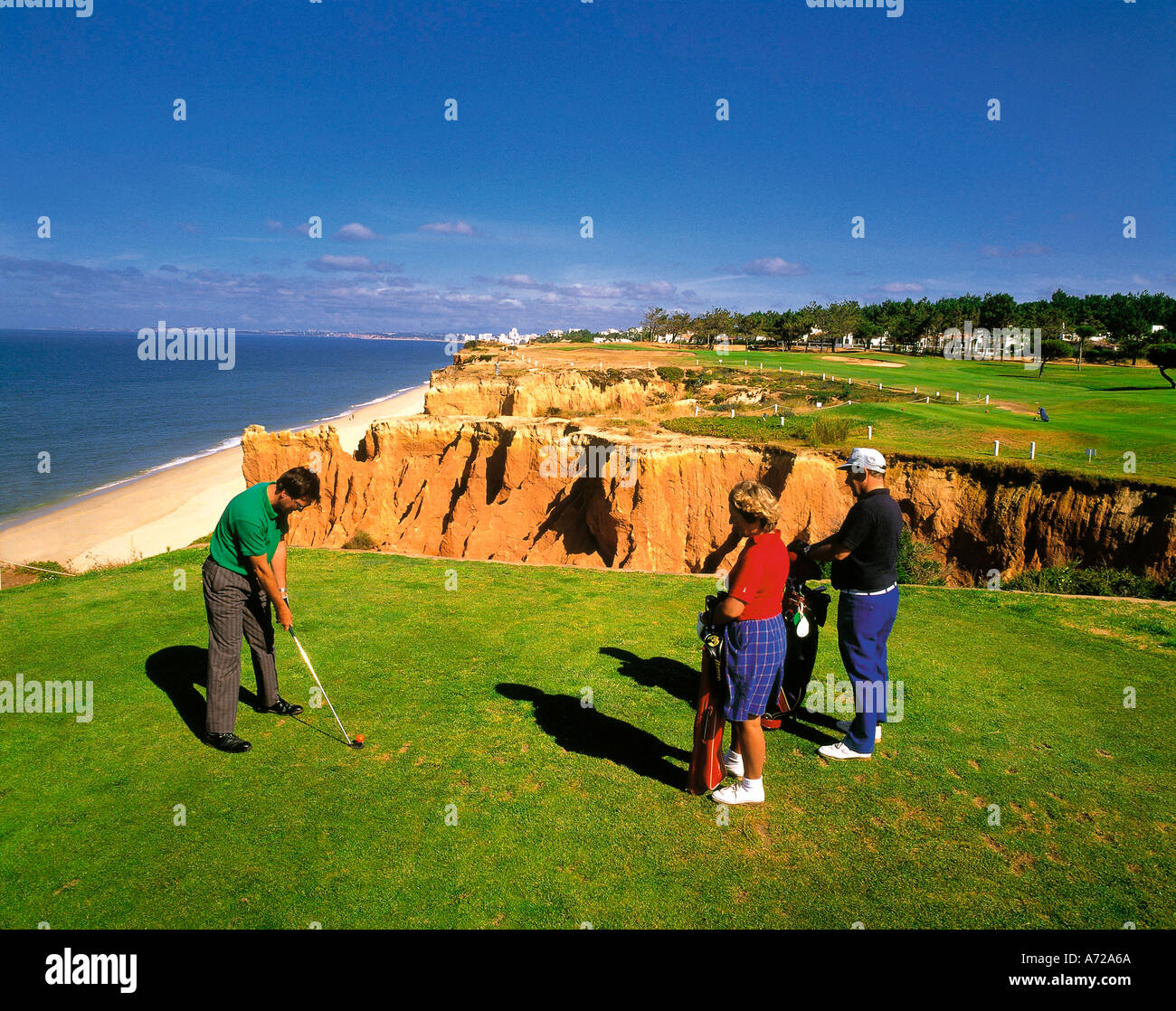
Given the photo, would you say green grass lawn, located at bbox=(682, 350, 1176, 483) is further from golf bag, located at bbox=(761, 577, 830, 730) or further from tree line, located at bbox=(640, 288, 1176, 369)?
tree line, located at bbox=(640, 288, 1176, 369)

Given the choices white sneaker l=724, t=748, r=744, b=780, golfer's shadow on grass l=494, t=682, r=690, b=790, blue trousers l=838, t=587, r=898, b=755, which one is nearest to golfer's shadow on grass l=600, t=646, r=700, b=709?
golfer's shadow on grass l=494, t=682, r=690, b=790

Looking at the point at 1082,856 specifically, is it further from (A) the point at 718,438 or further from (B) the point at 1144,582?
(A) the point at 718,438

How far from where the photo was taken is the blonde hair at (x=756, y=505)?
4613 millimetres

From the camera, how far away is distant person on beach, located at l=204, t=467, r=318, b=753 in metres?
5.79

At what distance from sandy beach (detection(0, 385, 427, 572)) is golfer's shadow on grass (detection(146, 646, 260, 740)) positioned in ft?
A: 67.3

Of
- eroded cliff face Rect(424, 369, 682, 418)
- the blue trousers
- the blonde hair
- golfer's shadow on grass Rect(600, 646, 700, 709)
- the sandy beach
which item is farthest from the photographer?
eroded cliff face Rect(424, 369, 682, 418)

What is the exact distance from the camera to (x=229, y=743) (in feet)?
19.0

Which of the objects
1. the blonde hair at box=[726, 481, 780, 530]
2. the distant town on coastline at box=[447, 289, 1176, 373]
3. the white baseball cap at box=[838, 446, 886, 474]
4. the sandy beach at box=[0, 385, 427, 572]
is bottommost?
the sandy beach at box=[0, 385, 427, 572]

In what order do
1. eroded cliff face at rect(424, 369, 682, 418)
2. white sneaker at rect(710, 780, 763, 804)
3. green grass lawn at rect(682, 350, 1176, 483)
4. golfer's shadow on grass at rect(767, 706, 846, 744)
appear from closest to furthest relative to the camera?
white sneaker at rect(710, 780, 763, 804) → golfer's shadow on grass at rect(767, 706, 846, 744) → green grass lawn at rect(682, 350, 1176, 483) → eroded cliff face at rect(424, 369, 682, 418)

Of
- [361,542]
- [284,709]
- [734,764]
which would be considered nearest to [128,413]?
[361,542]

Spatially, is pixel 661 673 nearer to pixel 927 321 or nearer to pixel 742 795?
pixel 742 795

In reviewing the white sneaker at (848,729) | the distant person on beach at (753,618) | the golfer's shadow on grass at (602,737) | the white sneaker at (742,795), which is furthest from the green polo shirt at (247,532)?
the white sneaker at (848,729)

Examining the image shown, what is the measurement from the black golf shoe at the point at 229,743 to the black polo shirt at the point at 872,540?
17.2ft
